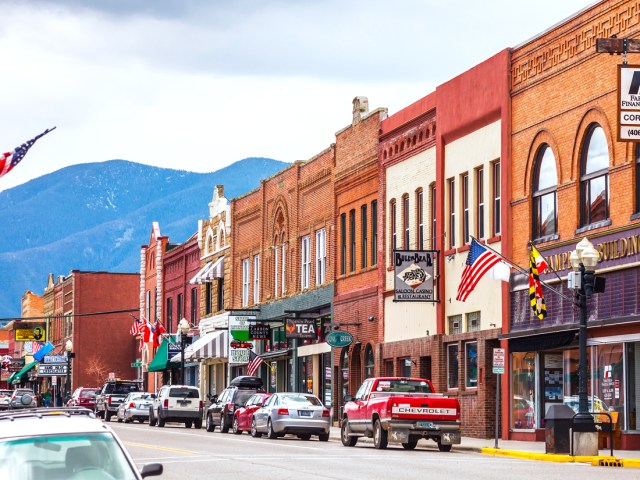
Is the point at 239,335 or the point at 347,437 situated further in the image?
the point at 239,335

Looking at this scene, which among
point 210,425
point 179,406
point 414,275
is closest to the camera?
point 414,275

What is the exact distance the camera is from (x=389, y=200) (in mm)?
48781

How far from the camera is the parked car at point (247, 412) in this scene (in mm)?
43219

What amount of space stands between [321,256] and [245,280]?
1256 centimetres

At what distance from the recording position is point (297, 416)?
38938mm

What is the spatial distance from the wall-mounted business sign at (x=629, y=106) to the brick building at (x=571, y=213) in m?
5.68

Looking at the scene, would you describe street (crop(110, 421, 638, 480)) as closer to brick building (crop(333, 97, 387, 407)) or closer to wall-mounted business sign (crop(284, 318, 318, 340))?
brick building (crop(333, 97, 387, 407))

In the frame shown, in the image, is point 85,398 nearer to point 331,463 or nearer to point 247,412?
point 247,412

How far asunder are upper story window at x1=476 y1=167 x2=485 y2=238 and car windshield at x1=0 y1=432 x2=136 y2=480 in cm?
3003

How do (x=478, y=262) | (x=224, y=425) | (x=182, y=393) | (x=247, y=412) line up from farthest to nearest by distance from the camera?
(x=182, y=393) < (x=224, y=425) < (x=247, y=412) < (x=478, y=262)

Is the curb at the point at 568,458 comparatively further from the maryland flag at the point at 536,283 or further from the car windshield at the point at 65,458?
the car windshield at the point at 65,458

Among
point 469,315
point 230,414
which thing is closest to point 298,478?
point 469,315

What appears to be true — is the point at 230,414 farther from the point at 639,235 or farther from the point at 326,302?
the point at 639,235

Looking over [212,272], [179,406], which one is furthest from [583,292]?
[212,272]
